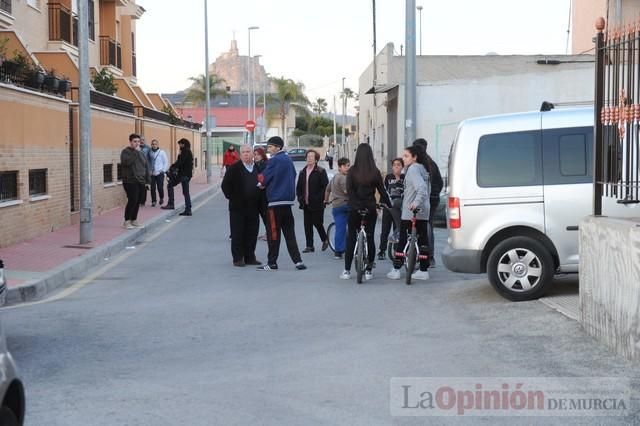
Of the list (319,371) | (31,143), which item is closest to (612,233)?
(319,371)

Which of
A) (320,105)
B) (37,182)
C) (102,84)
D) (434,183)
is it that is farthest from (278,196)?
(320,105)

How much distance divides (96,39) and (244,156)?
2310 centimetres

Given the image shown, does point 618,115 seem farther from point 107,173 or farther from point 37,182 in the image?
point 107,173

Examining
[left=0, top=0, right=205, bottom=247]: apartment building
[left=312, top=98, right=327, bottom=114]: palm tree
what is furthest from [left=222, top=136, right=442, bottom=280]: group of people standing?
[left=312, top=98, right=327, bottom=114]: palm tree

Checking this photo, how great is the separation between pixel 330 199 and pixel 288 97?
294 ft

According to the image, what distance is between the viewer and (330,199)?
15766 millimetres

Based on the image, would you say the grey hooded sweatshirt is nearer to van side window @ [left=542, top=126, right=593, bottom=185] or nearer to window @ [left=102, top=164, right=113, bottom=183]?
van side window @ [left=542, top=126, right=593, bottom=185]

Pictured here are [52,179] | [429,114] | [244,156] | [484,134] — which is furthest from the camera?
[429,114]

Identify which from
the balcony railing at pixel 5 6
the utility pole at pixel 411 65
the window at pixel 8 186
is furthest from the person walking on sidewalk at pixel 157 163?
the window at pixel 8 186

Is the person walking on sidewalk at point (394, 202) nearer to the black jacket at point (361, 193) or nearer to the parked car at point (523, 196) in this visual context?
the black jacket at point (361, 193)

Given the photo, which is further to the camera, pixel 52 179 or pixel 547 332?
pixel 52 179

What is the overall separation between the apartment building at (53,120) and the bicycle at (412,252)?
23.7 ft

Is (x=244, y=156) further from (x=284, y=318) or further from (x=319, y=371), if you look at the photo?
(x=319, y=371)

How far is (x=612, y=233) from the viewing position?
8039 mm
